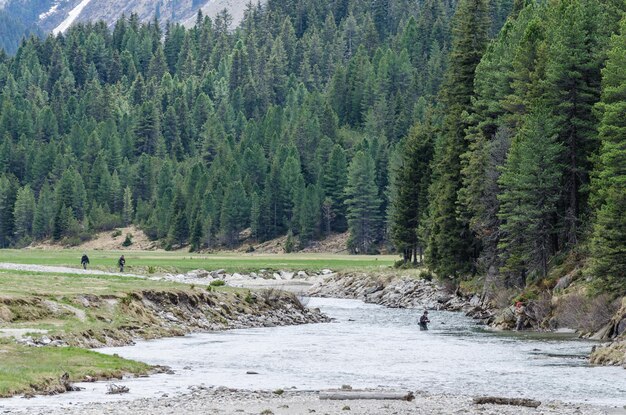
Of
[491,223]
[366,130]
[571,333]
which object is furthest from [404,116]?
[571,333]

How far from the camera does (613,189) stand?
2069 inches

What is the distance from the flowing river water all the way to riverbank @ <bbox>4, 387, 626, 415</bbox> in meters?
1.42

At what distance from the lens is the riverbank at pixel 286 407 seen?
92.5 feet

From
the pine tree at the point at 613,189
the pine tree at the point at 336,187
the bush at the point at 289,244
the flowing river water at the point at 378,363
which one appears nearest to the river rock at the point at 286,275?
the flowing river water at the point at 378,363

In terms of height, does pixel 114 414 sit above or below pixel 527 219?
below

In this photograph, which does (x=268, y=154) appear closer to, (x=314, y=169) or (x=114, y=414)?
(x=314, y=169)

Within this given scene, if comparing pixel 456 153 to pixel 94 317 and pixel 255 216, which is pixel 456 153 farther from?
pixel 255 216

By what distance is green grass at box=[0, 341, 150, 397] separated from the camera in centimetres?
3139


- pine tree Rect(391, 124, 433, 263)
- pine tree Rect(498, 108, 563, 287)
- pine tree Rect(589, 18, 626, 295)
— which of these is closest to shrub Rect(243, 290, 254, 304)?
pine tree Rect(498, 108, 563, 287)

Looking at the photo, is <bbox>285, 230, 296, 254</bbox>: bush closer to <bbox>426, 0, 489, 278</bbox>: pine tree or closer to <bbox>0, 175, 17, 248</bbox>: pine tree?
<bbox>0, 175, 17, 248</bbox>: pine tree

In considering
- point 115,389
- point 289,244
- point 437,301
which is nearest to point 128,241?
point 289,244

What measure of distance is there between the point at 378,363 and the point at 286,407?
1375 cm

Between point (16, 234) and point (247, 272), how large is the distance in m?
93.5

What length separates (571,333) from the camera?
54.9m
